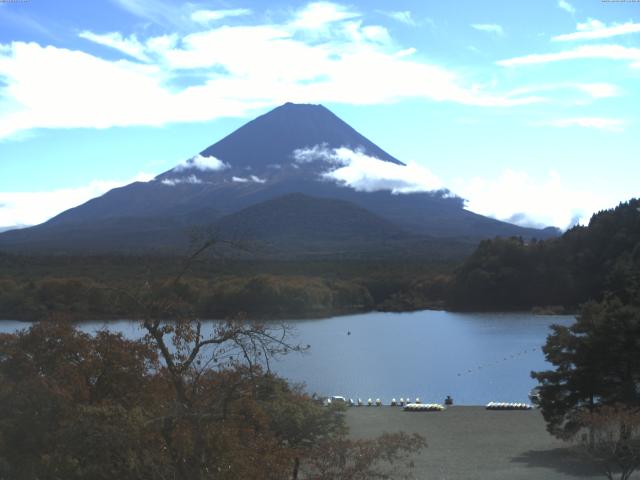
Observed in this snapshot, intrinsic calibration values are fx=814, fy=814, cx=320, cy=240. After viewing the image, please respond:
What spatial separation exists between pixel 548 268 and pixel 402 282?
34.5ft

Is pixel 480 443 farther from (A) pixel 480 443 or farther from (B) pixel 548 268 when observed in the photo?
(B) pixel 548 268

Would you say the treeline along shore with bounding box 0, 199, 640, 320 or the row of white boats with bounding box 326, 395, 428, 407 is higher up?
the treeline along shore with bounding box 0, 199, 640, 320

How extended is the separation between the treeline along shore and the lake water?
309 cm

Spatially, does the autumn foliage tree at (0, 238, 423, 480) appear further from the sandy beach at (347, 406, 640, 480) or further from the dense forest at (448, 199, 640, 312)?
the dense forest at (448, 199, 640, 312)

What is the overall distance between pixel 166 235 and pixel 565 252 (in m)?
46.2

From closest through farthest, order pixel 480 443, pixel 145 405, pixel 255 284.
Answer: pixel 145 405 → pixel 480 443 → pixel 255 284

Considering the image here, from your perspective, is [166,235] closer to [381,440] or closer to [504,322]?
[504,322]

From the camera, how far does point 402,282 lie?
56594 mm

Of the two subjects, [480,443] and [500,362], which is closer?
[480,443]

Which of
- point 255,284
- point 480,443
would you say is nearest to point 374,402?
point 480,443

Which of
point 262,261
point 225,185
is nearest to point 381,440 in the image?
point 262,261

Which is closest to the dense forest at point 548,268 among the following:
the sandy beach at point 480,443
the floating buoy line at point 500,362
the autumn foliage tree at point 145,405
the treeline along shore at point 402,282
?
the treeline along shore at point 402,282

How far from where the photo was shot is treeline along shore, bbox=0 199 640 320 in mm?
44344

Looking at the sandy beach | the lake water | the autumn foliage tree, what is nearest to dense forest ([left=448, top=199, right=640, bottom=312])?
the lake water
